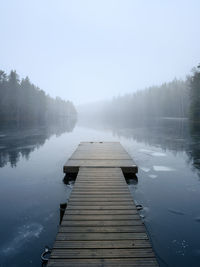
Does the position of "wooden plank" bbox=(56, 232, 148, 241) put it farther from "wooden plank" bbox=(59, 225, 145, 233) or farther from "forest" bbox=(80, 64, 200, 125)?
"forest" bbox=(80, 64, 200, 125)

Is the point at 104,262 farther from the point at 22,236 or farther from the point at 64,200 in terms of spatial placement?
the point at 64,200

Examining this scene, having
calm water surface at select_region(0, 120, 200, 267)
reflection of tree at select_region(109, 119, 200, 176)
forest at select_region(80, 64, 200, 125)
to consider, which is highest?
forest at select_region(80, 64, 200, 125)

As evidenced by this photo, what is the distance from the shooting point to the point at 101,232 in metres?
3.47

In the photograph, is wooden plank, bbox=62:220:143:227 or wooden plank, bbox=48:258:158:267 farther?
wooden plank, bbox=62:220:143:227

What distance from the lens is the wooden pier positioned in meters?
2.79

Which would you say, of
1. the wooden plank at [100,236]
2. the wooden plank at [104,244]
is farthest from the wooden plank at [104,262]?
the wooden plank at [100,236]

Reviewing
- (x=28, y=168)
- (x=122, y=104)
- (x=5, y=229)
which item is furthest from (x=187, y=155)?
(x=122, y=104)

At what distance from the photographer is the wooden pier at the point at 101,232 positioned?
2.79 m

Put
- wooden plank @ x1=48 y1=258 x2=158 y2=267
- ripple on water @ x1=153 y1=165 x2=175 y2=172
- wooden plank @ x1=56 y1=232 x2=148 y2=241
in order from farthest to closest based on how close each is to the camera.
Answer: ripple on water @ x1=153 y1=165 x2=175 y2=172 → wooden plank @ x1=56 y1=232 x2=148 y2=241 → wooden plank @ x1=48 y1=258 x2=158 y2=267

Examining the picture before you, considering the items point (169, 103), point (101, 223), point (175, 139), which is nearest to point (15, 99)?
point (175, 139)

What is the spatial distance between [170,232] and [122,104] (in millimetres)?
126348

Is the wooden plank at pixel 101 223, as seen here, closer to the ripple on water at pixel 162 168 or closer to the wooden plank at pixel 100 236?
the wooden plank at pixel 100 236

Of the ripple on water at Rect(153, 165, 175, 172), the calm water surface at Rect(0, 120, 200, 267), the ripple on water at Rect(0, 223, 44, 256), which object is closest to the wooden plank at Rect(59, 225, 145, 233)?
the calm water surface at Rect(0, 120, 200, 267)

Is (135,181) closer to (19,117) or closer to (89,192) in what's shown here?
(89,192)
